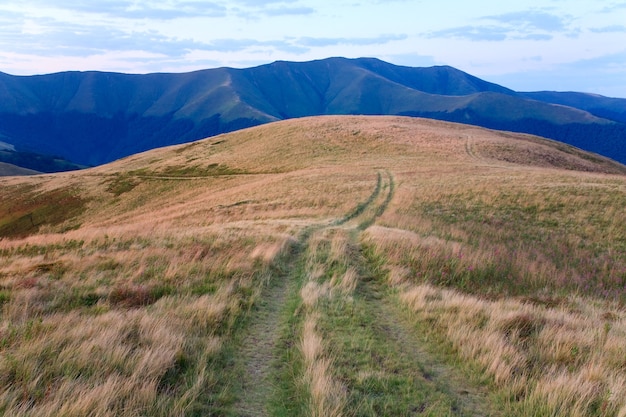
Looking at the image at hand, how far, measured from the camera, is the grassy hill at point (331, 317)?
5.16 m

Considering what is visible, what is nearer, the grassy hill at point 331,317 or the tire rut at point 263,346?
the grassy hill at point 331,317

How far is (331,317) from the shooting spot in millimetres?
8125

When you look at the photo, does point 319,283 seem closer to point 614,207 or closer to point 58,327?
point 58,327

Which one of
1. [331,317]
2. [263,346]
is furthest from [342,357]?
[331,317]

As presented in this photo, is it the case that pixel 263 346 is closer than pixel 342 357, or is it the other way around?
pixel 342 357

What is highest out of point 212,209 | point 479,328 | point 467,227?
point 479,328

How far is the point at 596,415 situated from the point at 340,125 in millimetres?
74485

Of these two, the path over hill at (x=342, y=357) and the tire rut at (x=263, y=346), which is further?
the tire rut at (x=263, y=346)

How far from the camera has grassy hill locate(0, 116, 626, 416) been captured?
5160 mm

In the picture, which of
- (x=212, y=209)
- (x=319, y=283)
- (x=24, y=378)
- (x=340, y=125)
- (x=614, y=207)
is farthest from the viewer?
(x=340, y=125)

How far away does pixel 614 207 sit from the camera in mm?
23734

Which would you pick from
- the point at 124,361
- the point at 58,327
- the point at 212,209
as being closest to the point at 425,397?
the point at 124,361

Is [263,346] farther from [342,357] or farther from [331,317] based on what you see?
[331,317]

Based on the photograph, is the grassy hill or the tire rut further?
the tire rut
